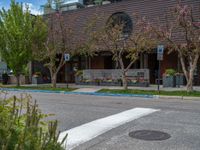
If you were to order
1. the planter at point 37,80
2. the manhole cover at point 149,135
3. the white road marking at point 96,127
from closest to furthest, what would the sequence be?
the white road marking at point 96,127 → the manhole cover at point 149,135 → the planter at point 37,80

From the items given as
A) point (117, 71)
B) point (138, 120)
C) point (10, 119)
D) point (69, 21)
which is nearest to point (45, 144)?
point (10, 119)

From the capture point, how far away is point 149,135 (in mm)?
6449

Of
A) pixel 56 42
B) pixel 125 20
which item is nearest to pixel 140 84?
pixel 125 20

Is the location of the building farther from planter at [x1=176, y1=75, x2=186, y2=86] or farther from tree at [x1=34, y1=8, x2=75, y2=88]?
tree at [x1=34, y1=8, x2=75, y2=88]

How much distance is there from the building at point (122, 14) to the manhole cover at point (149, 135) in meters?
15.1

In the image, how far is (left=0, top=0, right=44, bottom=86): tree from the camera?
22328mm

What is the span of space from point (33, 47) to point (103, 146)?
1780cm

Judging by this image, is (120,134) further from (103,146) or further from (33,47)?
(33,47)

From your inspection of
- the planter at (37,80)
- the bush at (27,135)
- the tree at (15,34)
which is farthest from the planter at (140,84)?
the bush at (27,135)

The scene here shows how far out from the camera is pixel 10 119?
2.46m

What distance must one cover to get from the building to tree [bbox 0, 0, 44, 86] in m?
3.58

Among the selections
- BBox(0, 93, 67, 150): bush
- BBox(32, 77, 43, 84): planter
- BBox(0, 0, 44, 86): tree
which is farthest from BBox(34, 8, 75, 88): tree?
BBox(0, 93, 67, 150): bush

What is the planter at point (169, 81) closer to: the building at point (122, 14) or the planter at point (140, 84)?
the planter at point (140, 84)

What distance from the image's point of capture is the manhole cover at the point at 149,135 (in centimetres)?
620
